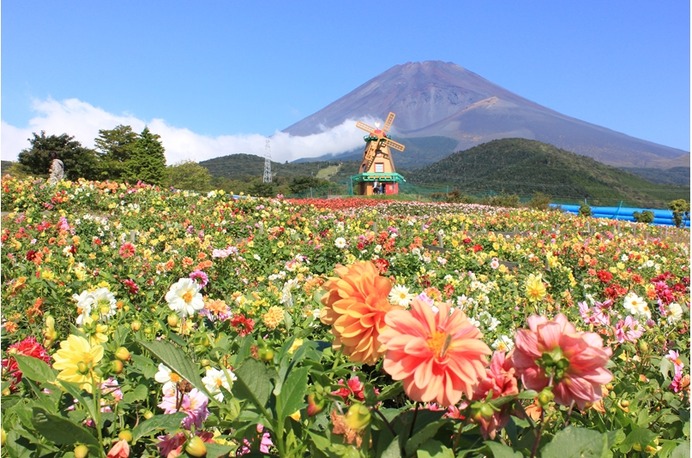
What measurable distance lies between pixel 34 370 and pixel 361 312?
0.74m

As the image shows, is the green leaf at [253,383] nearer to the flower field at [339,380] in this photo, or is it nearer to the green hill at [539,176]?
the flower field at [339,380]

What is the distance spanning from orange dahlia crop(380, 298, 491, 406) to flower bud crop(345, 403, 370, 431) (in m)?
0.07

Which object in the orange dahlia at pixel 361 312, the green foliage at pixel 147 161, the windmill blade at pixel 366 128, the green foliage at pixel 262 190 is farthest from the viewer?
the green foliage at pixel 262 190

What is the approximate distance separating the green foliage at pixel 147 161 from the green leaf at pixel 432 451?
38.8 metres

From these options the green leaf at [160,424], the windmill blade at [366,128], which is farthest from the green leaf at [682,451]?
the windmill blade at [366,128]

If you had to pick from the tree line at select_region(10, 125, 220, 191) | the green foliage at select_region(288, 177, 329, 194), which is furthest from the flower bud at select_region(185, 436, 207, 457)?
the green foliage at select_region(288, 177, 329, 194)

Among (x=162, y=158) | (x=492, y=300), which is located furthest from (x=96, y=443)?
(x=162, y=158)

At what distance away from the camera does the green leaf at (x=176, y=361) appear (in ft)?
2.76

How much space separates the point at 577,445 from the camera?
2.33 ft

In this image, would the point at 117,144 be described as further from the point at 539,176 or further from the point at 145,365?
the point at 539,176

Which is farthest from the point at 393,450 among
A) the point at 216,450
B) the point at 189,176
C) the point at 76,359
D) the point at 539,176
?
the point at 539,176

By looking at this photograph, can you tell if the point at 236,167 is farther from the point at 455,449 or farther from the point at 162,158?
the point at 455,449

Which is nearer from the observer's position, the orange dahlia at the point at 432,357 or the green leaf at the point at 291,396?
the orange dahlia at the point at 432,357

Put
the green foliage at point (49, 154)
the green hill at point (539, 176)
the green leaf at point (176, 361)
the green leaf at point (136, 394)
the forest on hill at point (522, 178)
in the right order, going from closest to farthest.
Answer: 1. the green leaf at point (176, 361)
2. the green leaf at point (136, 394)
3. the green foliage at point (49, 154)
4. the forest on hill at point (522, 178)
5. the green hill at point (539, 176)
